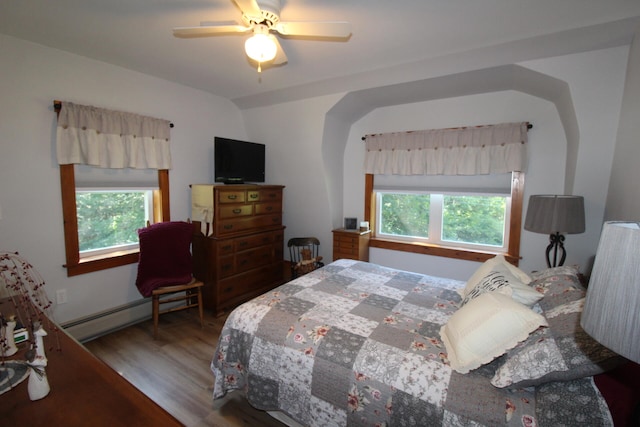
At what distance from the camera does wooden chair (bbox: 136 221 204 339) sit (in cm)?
266

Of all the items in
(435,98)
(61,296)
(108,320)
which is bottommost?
(108,320)

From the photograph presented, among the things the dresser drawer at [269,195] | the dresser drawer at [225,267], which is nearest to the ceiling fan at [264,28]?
the dresser drawer at [269,195]

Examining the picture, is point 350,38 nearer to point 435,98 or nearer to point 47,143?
point 435,98

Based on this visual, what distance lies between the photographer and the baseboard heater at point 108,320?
2.58 m

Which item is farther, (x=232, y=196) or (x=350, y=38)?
(x=232, y=196)

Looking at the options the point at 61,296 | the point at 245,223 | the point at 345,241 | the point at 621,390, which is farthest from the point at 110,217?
the point at 621,390

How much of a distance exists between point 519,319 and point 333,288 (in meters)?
1.21

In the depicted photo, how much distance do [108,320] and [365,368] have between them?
265 centimetres

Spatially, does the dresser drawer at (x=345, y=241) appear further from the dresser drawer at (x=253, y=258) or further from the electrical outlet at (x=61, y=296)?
the electrical outlet at (x=61, y=296)

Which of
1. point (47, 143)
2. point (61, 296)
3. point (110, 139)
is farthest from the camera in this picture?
point (110, 139)

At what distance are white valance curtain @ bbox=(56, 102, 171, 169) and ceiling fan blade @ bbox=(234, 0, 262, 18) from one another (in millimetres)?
1845

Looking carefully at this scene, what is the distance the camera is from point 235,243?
3.26 meters

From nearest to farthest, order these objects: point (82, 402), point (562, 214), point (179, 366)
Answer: point (82, 402)
point (562, 214)
point (179, 366)

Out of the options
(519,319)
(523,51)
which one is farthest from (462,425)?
(523,51)
